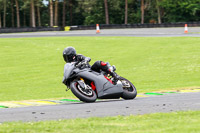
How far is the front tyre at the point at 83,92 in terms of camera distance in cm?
877

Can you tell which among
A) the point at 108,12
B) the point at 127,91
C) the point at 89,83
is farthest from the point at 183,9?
the point at 89,83

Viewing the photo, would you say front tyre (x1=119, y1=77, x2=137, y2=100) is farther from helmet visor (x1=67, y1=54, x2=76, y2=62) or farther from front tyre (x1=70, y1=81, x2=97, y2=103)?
helmet visor (x1=67, y1=54, x2=76, y2=62)

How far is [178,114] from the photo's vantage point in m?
6.69

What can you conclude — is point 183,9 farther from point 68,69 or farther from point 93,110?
point 93,110

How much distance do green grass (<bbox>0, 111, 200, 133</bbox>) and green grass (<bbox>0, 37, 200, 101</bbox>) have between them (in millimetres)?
6471

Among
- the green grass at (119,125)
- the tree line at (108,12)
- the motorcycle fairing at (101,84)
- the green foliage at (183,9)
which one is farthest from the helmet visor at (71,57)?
the green foliage at (183,9)

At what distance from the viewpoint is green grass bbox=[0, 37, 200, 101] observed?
14.8 meters

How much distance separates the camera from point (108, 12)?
6869cm

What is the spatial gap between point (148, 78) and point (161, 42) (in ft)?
36.2

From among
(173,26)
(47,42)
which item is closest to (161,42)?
(47,42)

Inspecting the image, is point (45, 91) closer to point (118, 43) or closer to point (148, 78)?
point (148, 78)

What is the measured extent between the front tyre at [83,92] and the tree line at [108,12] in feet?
161

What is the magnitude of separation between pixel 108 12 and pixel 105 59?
47802 mm

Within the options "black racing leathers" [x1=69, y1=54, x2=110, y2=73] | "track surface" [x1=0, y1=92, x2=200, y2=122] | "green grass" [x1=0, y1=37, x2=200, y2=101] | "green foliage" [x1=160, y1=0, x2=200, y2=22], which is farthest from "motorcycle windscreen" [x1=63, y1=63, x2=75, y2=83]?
"green foliage" [x1=160, y1=0, x2=200, y2=22]
